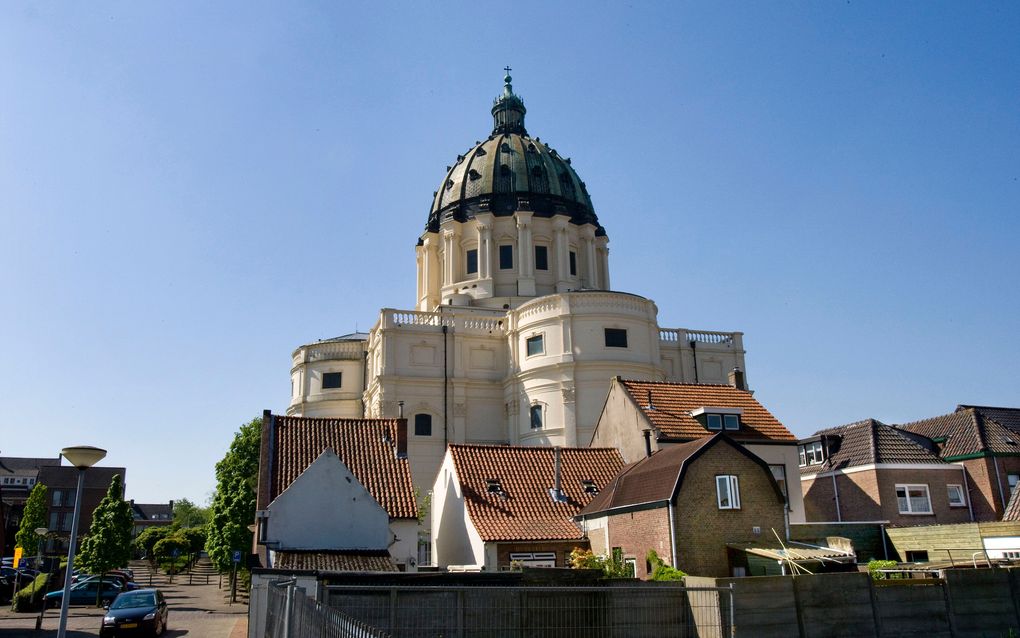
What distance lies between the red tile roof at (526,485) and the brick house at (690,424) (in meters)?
1.71

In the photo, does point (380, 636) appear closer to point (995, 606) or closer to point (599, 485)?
point (995, 606)

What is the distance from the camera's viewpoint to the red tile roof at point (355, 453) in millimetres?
28547

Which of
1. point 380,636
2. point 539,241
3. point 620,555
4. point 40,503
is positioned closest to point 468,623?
point 380,636

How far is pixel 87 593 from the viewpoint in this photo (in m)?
35.3

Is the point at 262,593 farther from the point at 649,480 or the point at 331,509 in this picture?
the point at 649,480

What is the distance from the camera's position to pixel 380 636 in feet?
27.1

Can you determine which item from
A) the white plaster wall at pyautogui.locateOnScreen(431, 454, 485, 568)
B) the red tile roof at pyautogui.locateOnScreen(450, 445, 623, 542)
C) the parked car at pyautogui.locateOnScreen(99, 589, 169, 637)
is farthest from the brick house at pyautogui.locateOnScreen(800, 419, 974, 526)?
the parked car at pyautogui.locateOnScreen(99, 589, 169, 637)

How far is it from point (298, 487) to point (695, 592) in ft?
47.2

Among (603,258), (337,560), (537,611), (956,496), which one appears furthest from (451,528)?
(603,258)

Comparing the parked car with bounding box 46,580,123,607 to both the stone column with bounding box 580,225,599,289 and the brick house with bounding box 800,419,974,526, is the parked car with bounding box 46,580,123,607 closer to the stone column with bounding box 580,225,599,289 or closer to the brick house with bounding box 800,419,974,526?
the brick house with bounding box 800,419,974,526

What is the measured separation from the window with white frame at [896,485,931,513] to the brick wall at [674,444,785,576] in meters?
12.8

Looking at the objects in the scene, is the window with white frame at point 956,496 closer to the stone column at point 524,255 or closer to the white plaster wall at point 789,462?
the white plaster wall at point 789,462

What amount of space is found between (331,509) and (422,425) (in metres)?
28.1

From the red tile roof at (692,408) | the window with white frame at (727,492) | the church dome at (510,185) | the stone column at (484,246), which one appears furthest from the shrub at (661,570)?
the church dome at (510,185)
